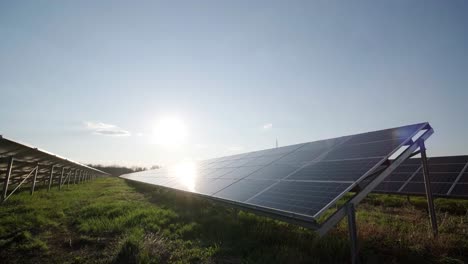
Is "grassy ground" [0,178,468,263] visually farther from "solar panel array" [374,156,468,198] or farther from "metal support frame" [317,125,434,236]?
"solar panel array" [374,156,468,198]

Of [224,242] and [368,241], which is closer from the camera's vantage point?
[368,241]

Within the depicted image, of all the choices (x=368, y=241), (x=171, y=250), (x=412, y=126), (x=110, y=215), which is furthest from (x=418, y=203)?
(x=110, y=215)

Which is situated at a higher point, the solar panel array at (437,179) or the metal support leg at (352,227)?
the solar panel array at (437,179)

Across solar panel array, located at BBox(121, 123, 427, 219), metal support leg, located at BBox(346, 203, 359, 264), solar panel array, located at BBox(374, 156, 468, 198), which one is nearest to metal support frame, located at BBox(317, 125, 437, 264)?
metal support leg, located at BBox(346, 203, 359, 264)

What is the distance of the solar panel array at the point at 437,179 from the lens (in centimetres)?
955

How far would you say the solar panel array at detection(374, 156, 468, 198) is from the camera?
31.3 feet

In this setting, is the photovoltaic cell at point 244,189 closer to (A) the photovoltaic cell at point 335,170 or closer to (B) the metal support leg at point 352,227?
(A) the photovoltaic cell at point 335,170

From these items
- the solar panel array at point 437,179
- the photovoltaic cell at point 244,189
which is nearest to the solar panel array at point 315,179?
the photovoltaic cell at point 244,189

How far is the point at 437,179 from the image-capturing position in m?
11.3

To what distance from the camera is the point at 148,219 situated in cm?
852

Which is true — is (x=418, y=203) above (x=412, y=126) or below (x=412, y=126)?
below

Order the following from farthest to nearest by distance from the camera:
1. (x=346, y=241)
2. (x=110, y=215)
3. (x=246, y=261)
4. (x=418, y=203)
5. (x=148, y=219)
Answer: (x=418, y=203)
(x=110, y=215)
(x=148, y=219)
(x=346, y=241)
(x=246, y=261)

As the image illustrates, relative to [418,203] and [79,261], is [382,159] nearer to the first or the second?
[79,261]

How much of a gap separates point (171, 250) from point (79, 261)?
2010 millimetres
